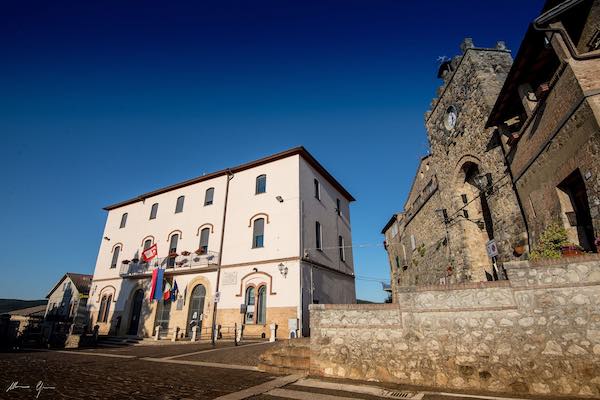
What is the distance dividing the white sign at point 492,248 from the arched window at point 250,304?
12.2m

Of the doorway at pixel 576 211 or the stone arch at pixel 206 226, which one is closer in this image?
the doorway at pixel 576 211

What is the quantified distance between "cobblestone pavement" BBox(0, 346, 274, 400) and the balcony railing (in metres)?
9.97

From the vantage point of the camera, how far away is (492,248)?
10.8 meters

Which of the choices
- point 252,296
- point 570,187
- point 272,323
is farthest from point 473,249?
point 252,296

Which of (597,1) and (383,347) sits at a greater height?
(597,1)

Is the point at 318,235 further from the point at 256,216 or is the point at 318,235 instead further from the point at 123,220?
the point at 123,220

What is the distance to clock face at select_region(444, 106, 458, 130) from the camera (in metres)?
13.4

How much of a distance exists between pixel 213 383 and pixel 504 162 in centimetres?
1155

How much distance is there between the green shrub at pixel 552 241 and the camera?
6793 mm

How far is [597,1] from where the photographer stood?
6.24 m

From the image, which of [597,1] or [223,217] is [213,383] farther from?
[223,217]

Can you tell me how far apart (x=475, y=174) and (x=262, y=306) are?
13.2m

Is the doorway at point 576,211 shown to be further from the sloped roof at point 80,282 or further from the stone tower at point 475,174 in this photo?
the sloped roof at point 80,282

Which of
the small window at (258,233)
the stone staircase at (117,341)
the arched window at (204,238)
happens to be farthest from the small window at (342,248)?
the stone staircase at (117,341)
